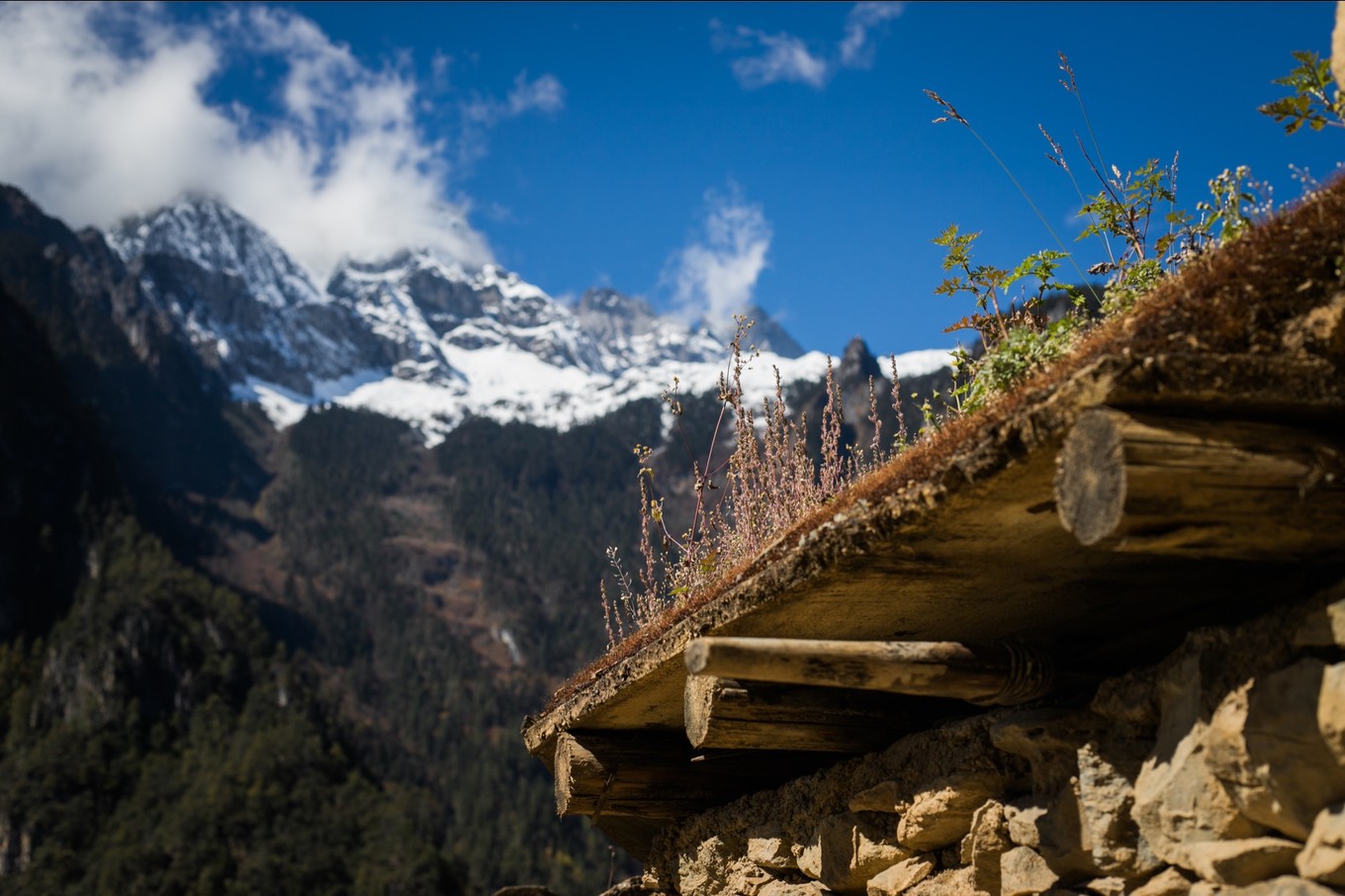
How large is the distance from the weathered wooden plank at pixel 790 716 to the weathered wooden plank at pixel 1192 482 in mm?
1506

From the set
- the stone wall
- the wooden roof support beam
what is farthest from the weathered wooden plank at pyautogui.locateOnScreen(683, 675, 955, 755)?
the wooden roof support beam

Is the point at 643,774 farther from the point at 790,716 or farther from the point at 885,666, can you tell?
the point at 885,666

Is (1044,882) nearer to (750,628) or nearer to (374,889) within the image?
(750,628)

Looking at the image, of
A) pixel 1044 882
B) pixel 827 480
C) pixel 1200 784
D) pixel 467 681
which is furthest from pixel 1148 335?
pixel 467 681

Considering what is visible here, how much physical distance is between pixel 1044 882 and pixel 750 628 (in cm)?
98

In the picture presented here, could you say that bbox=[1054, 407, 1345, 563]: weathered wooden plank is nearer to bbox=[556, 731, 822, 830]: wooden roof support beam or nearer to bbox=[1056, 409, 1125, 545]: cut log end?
bbox=[1056, 409, 1125, 545]: cut log end

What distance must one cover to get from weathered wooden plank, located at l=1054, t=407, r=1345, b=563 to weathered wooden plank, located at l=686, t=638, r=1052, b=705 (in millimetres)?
750

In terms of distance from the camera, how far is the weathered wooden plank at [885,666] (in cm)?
284

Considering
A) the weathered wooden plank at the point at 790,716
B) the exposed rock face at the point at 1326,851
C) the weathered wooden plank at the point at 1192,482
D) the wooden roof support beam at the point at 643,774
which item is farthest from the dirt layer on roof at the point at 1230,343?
the wooden roof support beam at the point at 643,774

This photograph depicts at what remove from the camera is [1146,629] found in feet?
10.4

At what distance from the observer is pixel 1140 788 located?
8.76 ft

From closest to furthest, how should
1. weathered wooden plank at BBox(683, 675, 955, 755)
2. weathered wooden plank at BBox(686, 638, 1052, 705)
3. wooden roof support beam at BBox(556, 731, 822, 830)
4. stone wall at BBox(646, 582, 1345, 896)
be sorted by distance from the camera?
1. stone wall at BBox(646, 582, 1345, 896)
2. weathered wooden plank at BBox(686, 638, 1052, 705)
3. weathered wooden plank at BBox(683, 675, 955, 755)
4. wooden roof support beam at BBox(556, 731, 822, 830)

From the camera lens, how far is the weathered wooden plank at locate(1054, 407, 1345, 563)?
2.22m

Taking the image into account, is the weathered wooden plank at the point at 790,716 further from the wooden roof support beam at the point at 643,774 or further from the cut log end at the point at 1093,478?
the cut log end at the point at 1093,478
